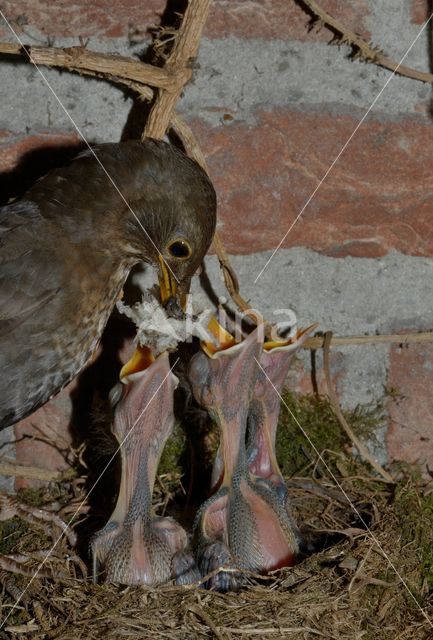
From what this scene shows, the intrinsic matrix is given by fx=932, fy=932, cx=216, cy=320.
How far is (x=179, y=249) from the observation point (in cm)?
170

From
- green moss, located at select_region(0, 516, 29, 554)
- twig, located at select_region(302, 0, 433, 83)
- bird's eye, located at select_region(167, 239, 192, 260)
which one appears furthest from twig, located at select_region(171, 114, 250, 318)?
green moss, located at select_region(0, 516, 29, 554)

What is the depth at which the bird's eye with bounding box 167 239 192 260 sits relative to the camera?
1695 millimetres

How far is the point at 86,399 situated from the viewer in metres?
2.07

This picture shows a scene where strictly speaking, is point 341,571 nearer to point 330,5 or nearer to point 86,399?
point 86,399

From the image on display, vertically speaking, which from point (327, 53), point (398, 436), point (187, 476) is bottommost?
point (187, 476)

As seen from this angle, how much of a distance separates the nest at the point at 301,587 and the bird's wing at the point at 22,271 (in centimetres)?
46

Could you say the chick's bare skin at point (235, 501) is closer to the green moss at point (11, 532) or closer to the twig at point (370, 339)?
the twig at point (370, 339)

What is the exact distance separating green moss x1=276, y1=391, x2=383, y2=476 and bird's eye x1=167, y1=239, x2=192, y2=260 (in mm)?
472

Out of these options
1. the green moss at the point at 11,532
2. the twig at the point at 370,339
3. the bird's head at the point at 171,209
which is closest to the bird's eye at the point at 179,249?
the bird's head at the point at 171,209

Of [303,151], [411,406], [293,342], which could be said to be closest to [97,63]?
[303,151]

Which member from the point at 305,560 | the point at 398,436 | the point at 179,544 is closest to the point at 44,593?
the point at 179,544

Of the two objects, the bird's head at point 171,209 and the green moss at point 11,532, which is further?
the green moss at point 11,532

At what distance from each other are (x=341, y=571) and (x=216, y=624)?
252mm

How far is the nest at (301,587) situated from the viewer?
4.78 ft
